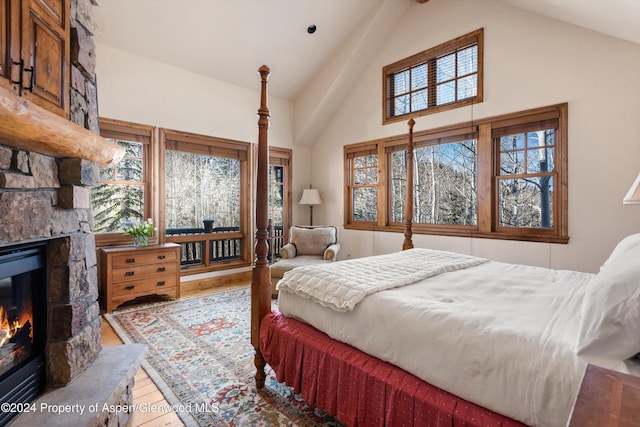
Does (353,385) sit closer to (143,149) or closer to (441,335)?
(441,335)

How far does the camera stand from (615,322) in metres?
0.90

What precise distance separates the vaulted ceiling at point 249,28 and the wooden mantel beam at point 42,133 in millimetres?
2573

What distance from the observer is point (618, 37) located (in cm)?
268

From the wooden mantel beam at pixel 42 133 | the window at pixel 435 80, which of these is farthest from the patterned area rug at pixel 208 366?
the window at pixel 435 80

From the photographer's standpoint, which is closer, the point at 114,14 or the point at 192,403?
the point at 192,403

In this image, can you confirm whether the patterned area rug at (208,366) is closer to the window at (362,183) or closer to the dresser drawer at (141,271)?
the dresser drawer at (141,271)

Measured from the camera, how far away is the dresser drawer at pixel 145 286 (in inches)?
134

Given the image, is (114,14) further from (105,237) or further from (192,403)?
(192,403)

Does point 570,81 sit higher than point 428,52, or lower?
lower

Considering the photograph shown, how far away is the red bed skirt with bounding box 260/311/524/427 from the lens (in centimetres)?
111

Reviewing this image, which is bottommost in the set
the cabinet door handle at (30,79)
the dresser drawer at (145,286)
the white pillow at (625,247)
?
the dresser drawer at (145,286)

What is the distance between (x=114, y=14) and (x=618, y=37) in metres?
4.88

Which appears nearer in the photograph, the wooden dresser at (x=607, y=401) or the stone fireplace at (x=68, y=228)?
the wooden dresser at (x=607, y=401)

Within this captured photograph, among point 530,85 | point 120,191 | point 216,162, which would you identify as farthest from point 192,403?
point 530,85
